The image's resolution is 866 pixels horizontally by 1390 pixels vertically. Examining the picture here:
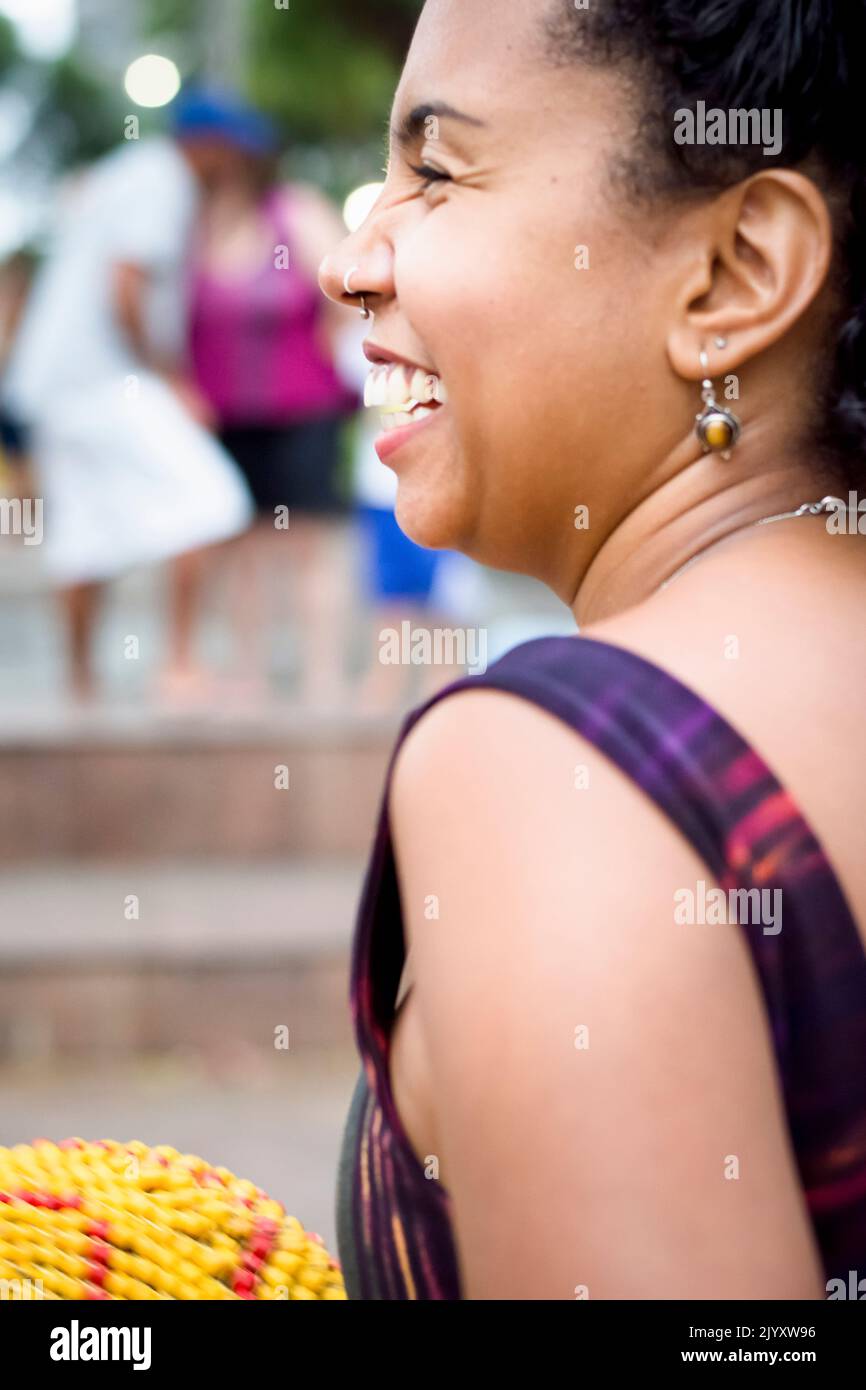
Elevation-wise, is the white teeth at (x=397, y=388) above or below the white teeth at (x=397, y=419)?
above

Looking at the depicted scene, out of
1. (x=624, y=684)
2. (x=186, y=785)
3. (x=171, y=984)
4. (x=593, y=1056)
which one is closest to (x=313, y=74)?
(x=186, y=785)

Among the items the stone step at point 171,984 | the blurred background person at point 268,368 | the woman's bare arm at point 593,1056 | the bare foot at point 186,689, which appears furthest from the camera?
the bare foot at point 186,689

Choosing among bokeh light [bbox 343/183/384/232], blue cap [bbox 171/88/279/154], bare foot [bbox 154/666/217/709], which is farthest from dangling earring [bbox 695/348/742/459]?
blue cap [bbox 171/88/279/154]

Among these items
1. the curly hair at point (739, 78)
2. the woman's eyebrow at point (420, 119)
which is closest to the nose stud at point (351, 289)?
the woman's eyebrow at point (420, 119)

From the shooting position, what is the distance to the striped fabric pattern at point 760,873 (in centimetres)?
98

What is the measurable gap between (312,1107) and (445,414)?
3.84m

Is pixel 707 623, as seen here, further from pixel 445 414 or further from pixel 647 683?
pixel 445 414

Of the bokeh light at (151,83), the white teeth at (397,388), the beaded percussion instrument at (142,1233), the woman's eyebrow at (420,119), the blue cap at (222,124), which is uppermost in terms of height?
the bokeh light at (151,83)

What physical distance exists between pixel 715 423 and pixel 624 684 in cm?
30

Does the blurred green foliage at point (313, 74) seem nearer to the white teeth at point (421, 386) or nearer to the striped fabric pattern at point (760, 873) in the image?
the white teeth at point (421, 386)

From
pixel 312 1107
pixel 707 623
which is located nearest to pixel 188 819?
pixel 312 1107

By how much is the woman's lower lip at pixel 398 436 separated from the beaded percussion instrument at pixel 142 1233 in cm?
57

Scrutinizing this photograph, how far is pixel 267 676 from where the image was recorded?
6.11 metres

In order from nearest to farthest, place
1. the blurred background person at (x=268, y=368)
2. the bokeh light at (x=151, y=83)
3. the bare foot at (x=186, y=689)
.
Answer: the blurred background person at (x=268, y=368)
the bare foot at (x=186, y=689)
the bokeh light at (x=151, y=83)
